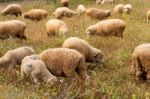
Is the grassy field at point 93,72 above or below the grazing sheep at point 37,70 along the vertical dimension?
below

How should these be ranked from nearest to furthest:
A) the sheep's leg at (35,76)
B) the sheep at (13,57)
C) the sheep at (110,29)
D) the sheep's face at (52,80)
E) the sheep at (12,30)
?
1. the sheep's face at (52,80)
2. the sheep's leg at (35,76)
3. the sheep at (13,57)
4. the sheep at (12,30)
5. the sheep at (110,29)

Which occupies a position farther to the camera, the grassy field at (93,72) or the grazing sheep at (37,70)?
the grazing sheep at (37,70)

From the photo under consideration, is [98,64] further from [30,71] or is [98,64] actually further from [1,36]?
[1,36]

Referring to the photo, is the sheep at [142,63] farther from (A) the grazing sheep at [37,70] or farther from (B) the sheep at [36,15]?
(B) the sheep at [36,15]

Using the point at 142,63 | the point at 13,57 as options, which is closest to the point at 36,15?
the point at 13,57

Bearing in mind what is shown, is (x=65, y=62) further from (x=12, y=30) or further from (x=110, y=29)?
(x=110, y=29)

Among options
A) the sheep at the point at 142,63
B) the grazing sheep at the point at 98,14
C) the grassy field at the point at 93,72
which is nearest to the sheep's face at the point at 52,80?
the grassy field at the point at 93,72

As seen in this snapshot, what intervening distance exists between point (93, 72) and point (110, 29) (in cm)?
504

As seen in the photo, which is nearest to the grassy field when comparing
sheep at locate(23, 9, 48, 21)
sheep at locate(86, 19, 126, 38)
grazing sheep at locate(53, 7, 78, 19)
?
sheep at locate(86, 19, 126, 38)

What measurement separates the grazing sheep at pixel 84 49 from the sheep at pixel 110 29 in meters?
3.61

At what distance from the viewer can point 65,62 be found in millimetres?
11094

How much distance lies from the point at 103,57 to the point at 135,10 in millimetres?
11736

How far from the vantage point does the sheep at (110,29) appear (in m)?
16.6

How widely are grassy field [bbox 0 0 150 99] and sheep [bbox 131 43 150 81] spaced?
0.20 m
